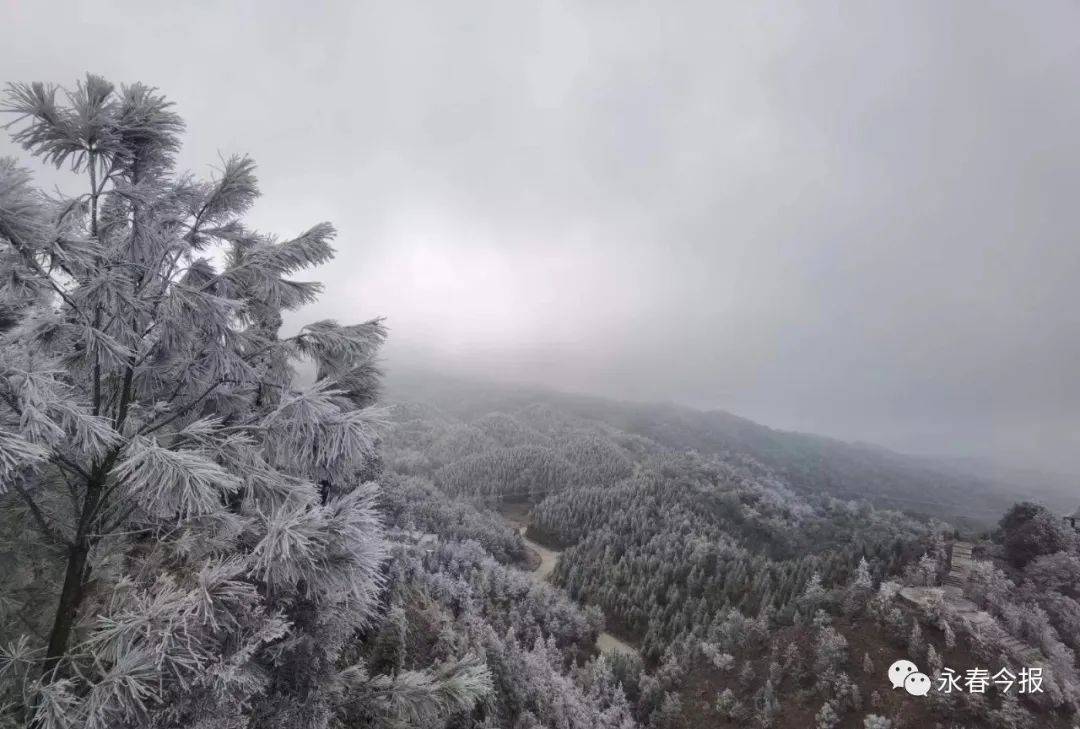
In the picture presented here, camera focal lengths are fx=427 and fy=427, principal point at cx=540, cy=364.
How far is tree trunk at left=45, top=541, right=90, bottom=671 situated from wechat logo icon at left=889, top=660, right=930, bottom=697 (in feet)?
Answer: 83.0

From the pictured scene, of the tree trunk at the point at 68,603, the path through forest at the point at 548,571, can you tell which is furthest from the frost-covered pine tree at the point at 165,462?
the path through forest at the point at 548,571

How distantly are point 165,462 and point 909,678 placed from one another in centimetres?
2589

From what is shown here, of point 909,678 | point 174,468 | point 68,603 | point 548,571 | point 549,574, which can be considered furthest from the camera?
point 548,571

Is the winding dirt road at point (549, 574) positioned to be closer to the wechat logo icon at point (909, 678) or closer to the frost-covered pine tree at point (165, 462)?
the wechat logo icon at point (909, 678)

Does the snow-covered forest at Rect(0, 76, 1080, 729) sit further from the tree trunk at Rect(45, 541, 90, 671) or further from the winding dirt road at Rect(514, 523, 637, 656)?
the winding dirt road at Rect(514, 523, 637, 656)

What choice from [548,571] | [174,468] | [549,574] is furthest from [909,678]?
[548,571]

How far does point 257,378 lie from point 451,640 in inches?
546

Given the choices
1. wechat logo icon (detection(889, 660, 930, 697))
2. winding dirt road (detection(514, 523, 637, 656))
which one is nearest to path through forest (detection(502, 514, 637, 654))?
winding dirt road (detection(514, 523, 637, 656))

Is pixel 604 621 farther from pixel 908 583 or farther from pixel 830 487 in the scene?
pixel 830 487

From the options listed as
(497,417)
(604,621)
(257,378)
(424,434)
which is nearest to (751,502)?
(604,621)

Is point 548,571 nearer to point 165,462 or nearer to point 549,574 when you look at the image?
point 549,574

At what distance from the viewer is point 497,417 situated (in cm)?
15738

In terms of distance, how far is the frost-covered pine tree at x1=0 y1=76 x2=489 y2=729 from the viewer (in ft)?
11.6

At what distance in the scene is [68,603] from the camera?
4078 mm
